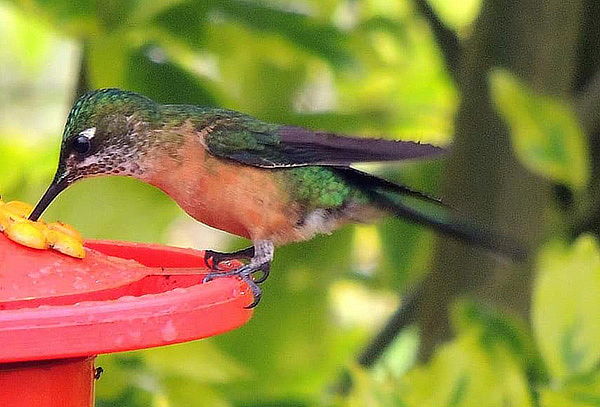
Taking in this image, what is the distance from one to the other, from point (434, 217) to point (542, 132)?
1.00 feet

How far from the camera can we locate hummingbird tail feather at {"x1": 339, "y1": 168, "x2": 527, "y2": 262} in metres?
1.92

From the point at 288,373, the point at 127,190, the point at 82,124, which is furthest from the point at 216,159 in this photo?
the point at 288,373

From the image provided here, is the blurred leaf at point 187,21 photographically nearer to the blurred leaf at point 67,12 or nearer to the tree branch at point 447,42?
the blurred leaf at point 67,12

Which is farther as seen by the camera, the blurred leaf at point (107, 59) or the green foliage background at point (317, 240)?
the blurred leaf at point (107, 59)

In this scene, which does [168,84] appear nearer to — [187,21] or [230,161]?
[187,21]

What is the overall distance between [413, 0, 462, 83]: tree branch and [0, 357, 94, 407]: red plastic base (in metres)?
1.49

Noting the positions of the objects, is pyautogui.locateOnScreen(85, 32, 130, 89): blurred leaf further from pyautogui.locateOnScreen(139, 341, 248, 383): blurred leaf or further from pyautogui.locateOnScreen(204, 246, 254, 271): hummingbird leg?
pyautogui.locateOnScreen(139, 341, 248, 383): blurred leaf

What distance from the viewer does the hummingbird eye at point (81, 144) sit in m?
1.56

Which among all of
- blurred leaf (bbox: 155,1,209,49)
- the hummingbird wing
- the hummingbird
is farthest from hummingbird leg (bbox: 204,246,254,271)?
blurred leaf (bbox: 155,1,209,49)

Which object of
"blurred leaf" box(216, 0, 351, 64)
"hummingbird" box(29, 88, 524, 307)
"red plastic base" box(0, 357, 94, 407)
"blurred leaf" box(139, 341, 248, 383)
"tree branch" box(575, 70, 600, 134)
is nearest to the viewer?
"red plastic base" box(0, 357, 94, 407)

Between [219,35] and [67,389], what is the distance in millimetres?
1164

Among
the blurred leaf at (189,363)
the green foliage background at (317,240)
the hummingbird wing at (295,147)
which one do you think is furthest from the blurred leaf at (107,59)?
the blurred leaf at (189,363)

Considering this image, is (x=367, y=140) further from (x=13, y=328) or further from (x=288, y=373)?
(x=288, y=373)

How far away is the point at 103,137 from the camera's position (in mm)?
1638
